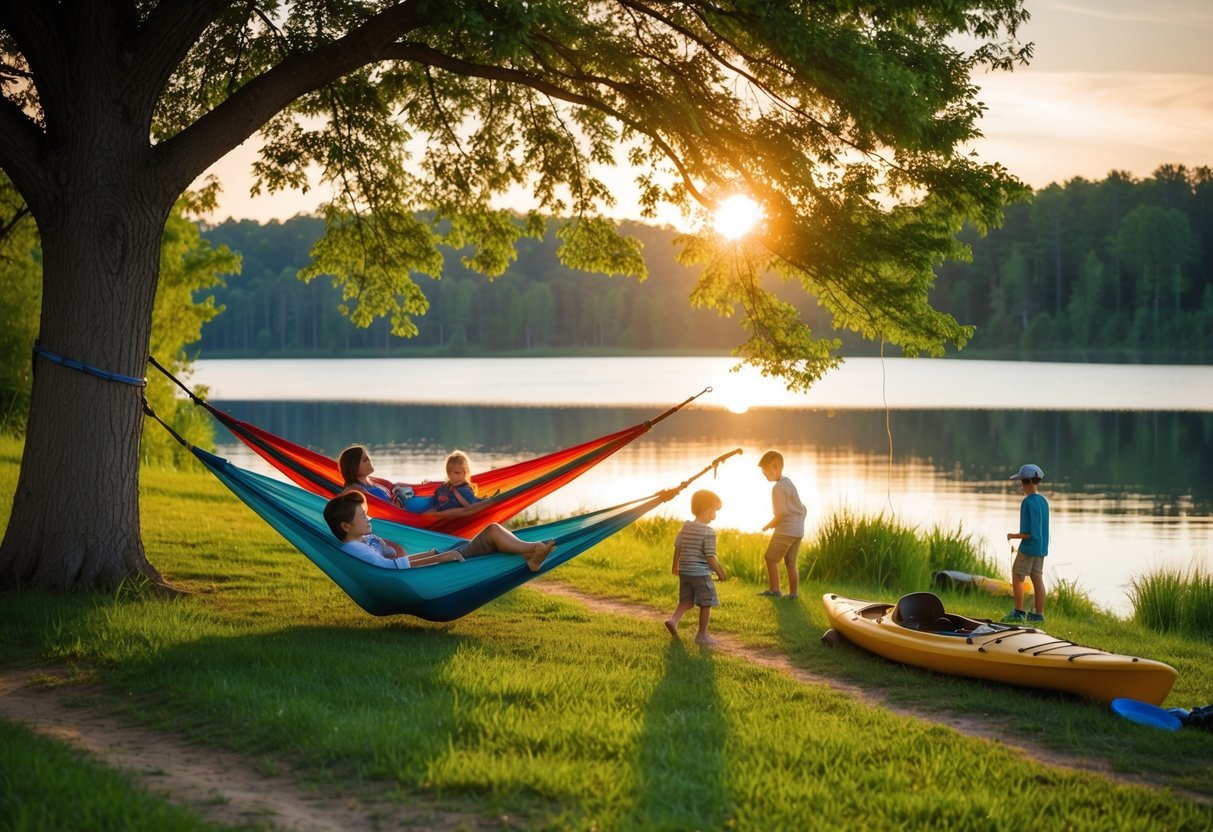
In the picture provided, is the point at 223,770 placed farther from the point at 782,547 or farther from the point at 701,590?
the point at 782,547

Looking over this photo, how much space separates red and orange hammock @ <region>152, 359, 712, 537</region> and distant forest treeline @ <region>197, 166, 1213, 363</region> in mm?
41206

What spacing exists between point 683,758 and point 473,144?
23.9 ft

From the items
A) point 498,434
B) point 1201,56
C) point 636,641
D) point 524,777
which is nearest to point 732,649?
point 636,641

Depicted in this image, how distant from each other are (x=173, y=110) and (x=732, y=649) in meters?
6.48

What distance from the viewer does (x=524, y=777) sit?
13.4 ft

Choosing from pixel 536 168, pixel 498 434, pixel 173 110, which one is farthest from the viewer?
pixel 498 434

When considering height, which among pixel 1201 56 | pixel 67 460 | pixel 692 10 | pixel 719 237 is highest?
pixel 1201 56

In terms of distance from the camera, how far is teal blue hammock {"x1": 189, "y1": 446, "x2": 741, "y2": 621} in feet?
20.2

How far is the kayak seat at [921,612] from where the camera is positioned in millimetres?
6305

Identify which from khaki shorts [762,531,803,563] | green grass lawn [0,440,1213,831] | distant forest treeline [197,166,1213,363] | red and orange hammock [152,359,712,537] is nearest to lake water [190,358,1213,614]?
khaki shorts [762,531,803,563]

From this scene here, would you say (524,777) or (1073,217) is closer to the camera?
(524,777)

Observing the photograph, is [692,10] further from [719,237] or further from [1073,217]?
[1073,217]

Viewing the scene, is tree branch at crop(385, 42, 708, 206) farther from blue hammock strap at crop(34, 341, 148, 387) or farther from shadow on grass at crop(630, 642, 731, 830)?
shadow on grass at crop(630, 642, 731, 830)

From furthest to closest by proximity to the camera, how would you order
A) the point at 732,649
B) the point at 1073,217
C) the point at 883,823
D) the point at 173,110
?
the point at 1073,217 → the point at 173,110 → the point at 732,649 → the point at 883,823
